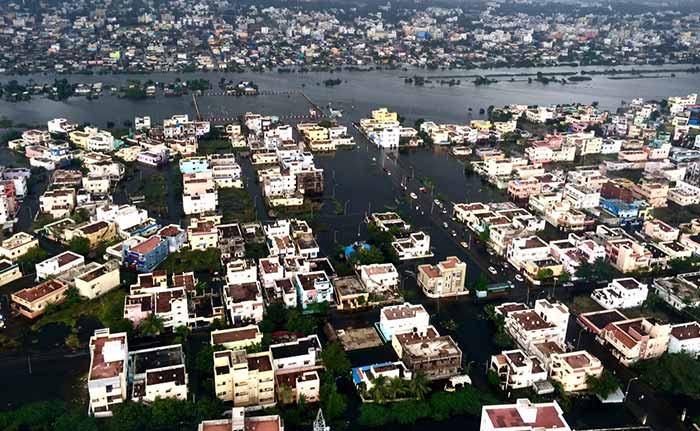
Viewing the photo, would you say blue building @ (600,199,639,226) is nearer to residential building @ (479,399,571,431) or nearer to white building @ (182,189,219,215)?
residential building @ (479,399,571,431)

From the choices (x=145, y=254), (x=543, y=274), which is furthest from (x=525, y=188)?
(x=145, y=254)

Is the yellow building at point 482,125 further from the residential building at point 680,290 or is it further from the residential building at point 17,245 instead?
the residential building at point 17,245

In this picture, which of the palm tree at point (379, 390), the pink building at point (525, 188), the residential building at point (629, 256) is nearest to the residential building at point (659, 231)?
the residential building at point (629, 256)

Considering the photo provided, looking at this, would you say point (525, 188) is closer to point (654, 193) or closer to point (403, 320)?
point (654, 193)

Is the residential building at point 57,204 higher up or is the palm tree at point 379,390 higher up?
the residential building at point 57,204

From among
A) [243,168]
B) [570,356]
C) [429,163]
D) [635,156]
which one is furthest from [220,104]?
[570,356]

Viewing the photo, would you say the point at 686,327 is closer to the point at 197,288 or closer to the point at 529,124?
the point at 197,288

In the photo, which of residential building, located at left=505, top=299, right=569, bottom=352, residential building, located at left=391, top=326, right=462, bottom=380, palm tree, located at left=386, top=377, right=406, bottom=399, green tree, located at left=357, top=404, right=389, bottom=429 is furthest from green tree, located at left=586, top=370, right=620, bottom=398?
green tree, located at left=357, top=404, right=389, bottom=429
